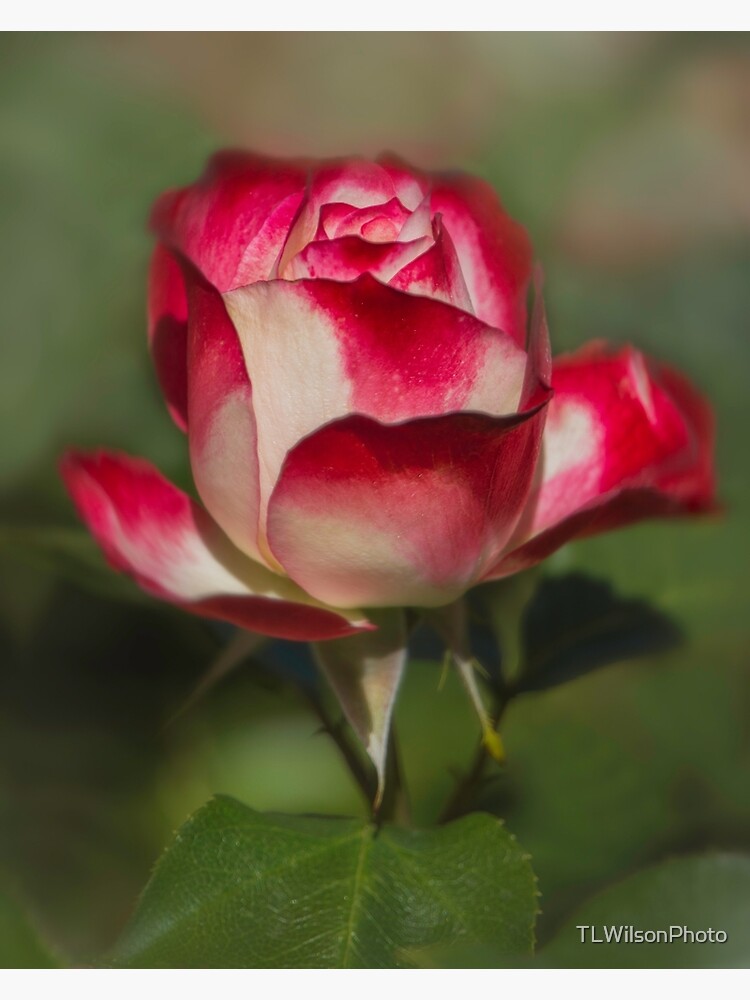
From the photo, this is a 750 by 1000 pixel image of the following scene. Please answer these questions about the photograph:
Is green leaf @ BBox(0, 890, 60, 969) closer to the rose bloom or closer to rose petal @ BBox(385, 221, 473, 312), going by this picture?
the rose bloom

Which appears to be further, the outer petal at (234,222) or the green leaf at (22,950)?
the green leaf at (22,950)

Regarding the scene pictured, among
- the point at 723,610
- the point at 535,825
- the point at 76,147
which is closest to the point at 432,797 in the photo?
the point at 535,825

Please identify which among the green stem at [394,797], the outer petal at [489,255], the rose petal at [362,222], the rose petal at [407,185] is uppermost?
the rose petal at [407,185]

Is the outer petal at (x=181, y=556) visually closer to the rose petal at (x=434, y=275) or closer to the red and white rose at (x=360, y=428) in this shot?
the red and white rose at (x=360, y=428)

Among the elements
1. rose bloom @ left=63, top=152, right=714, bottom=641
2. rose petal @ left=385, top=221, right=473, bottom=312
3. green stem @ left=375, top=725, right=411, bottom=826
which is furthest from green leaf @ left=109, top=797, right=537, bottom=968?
rose petal @ left=385, top=221, right=473, bottom=312

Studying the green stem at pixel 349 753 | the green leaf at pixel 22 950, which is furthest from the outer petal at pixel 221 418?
the green leaf at pixel 22 950

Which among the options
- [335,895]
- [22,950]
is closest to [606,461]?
[335,895]

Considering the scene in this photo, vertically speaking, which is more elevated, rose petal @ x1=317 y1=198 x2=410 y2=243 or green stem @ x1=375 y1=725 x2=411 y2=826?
rose petal @ x1=317 y1=198 x2=410 y2=243

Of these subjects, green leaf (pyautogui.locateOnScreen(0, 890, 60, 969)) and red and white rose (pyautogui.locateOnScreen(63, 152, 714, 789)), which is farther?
green leaf (pyautogui.locateOnScreen(0, 890, 60, 969))

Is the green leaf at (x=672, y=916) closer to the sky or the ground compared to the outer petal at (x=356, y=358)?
closer to the ground

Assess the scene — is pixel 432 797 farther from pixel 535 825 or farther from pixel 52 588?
pixel 52 588
